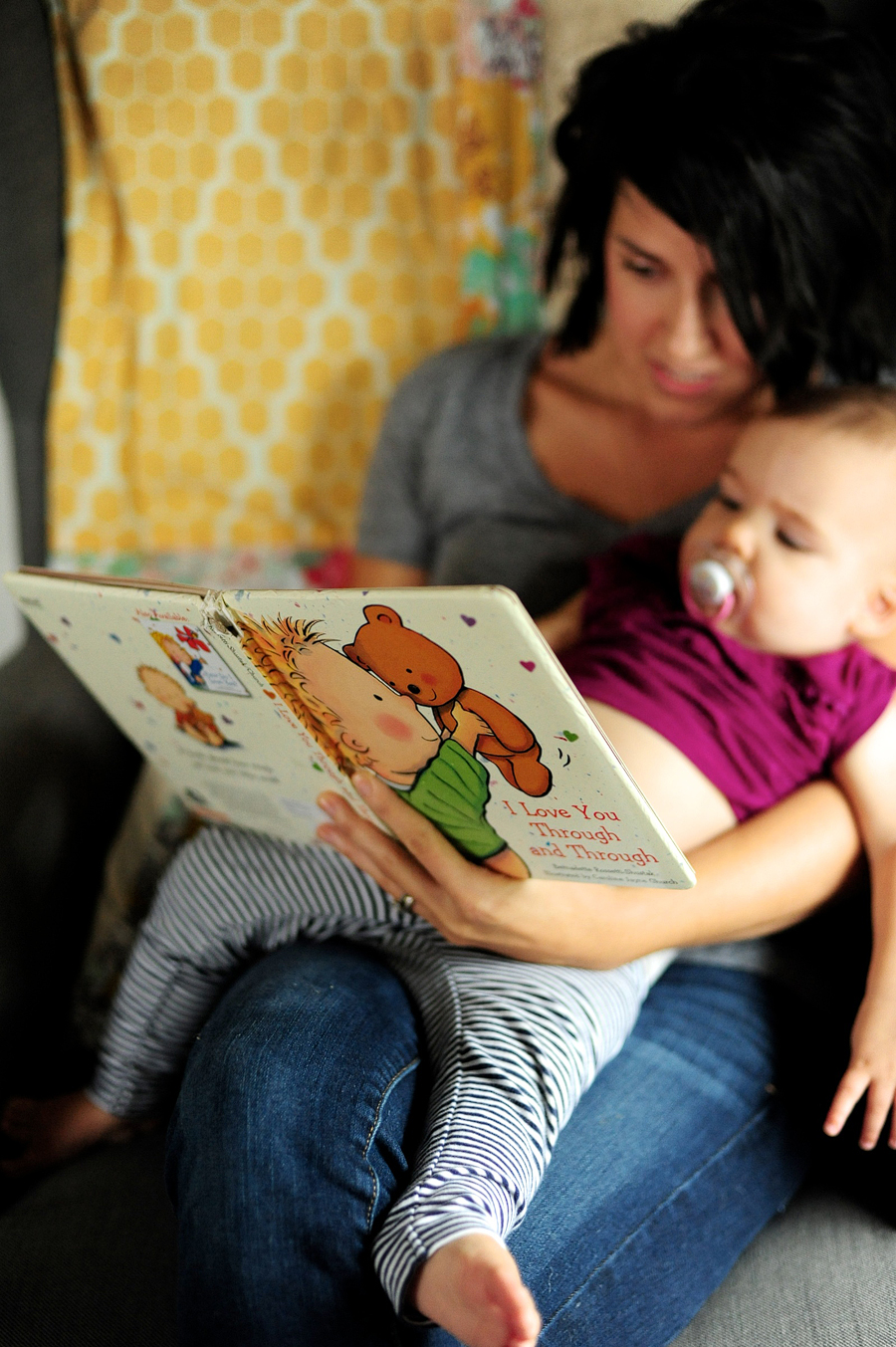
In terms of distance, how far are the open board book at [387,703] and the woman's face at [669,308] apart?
22.3 inches

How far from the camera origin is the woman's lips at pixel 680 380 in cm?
108

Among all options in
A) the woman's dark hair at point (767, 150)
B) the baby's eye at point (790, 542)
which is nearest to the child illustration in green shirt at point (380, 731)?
the baby's eye at point (790, 542)

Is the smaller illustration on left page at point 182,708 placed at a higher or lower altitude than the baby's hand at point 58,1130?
higher

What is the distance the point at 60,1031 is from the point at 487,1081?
0.60 meters

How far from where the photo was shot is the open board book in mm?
591

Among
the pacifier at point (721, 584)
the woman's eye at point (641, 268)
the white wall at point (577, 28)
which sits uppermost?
the white wall at point (577, 28)

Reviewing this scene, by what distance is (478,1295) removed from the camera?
1.95 ft

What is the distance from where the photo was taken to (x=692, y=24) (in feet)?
3.30

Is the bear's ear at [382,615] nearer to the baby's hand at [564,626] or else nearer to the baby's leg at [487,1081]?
the baby's leg at [487,1081]

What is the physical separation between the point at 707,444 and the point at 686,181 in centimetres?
31

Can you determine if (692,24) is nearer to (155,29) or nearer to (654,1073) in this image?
(155,29)

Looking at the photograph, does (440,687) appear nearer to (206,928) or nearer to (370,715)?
(370,715)

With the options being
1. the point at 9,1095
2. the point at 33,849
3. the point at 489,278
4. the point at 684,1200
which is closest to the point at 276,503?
the point at 489,278

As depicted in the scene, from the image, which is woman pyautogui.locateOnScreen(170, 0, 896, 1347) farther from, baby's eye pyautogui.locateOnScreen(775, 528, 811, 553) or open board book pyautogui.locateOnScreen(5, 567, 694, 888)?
baby's eye pyautogui.locateOnScreen(775, 528, 811, 553)
